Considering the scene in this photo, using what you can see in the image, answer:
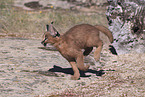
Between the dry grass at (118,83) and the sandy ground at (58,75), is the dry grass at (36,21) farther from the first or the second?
the dry grass at (118,83)

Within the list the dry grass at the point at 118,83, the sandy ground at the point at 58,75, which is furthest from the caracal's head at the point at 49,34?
the dry grass at the point at 118,83

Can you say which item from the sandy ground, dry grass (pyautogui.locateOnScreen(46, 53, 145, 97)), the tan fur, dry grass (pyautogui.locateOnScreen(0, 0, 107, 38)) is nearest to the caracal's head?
the tan fur

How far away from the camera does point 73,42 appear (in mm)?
5359

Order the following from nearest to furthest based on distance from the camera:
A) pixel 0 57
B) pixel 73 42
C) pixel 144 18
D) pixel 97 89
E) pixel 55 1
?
pixel 97 89 < pixel 73 42 < pixel 0 57 < pixel 144 18 < pixel 55 1

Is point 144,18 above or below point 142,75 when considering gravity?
above

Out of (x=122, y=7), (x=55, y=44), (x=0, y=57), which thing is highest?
(x=122, y=7)

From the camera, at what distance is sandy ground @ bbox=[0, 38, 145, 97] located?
473cm

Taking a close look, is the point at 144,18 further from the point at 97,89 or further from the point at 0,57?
the point at 0,57

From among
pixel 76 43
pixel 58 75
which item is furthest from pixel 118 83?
pixel 58 75

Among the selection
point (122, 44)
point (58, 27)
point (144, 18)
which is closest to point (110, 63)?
point (122, 44)

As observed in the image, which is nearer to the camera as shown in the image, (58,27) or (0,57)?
(0,57)

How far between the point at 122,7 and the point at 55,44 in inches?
153

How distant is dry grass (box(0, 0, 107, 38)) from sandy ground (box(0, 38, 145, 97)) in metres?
2.93

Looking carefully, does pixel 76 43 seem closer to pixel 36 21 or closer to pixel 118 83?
pixel 118 83
